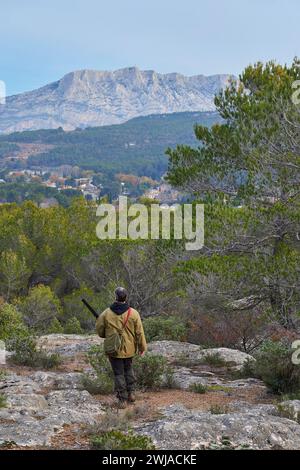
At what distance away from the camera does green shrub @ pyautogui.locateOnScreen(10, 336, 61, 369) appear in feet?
39.4

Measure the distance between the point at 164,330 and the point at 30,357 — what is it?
5.99 m

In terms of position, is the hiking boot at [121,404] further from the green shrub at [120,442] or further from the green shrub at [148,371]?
the green shrub at [120,442]

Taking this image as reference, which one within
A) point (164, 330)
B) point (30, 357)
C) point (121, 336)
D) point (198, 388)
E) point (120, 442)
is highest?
point (121, 336)

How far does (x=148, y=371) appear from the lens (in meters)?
9.89

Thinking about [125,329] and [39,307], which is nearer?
[125,329]

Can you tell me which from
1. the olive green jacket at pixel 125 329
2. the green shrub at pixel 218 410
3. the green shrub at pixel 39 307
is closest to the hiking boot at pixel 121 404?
the olive green jacket at pixel 125 329

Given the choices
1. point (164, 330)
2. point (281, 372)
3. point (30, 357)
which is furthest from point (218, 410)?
point (164, 330)

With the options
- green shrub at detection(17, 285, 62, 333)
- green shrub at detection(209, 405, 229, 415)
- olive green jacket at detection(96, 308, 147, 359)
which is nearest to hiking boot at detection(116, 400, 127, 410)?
olive green jacket at detection(96, 308, 147, 359)

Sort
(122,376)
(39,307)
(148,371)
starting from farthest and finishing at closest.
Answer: (39,307) → (148,371) → (122,376)

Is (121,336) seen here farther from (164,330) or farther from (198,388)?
(164,330)

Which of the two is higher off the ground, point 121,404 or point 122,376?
point 122,376

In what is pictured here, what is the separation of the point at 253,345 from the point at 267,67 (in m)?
7.82

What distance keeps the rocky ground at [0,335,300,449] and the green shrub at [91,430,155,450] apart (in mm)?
338

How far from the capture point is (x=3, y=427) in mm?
6688
